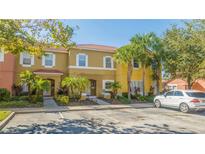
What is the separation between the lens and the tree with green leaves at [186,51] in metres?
18.9

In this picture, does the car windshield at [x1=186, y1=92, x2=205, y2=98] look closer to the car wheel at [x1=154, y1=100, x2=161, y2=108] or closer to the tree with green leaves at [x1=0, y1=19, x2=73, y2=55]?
the car wheel at [x1=154, y1=100, x2=161, y2=108]

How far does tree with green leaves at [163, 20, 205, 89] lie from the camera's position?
18.9 m

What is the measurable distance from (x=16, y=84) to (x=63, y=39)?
42.3 ft

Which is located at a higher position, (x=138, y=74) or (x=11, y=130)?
(x=138, y=74)

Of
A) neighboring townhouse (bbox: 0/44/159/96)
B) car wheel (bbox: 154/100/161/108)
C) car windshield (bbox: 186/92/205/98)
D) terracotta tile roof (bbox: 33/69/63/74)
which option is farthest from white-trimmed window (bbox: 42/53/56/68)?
car windshield (bbox: 186/92/205/98)

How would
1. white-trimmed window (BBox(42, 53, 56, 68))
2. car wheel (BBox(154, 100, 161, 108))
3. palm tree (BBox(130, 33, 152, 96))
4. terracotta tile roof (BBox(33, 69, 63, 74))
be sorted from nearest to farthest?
car wheel (BBox(154, 100, 161, 108)) < terracotta tile roof (BBox(33, 69, 63, 74)) < palm tree (BBox(130, 33, 152, 96)) < white-trimmed window (BBox(42, 53, 56, 68))

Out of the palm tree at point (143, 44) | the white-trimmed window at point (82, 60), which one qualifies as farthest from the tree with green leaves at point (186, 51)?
the white-trimmed window at point (82, 60)

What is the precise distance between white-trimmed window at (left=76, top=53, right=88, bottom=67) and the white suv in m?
9.99

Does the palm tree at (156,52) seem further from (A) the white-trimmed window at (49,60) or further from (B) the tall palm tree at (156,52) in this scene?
(A) the white-trimmed window at (49,60)

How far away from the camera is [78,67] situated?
69.2 feet

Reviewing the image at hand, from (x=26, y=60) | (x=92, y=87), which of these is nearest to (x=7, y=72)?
(x=26, y=60)

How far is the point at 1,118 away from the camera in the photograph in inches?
366
